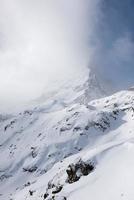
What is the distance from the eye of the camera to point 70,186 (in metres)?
56.7

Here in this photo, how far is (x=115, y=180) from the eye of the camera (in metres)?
48.2

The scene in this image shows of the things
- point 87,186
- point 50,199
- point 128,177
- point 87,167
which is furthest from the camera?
point 87,167

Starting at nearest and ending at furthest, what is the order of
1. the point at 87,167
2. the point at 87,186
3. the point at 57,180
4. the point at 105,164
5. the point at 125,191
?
the point at 125,191 < the point at 87,186 < the point at 105,164 < the point at 87,167 < the point at 57,180

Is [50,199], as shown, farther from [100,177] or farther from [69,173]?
[69,173]

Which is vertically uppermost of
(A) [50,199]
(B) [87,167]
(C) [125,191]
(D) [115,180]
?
(B) [87,167]

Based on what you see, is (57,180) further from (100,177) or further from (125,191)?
(125,191)

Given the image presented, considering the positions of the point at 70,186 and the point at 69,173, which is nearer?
the point at 70,186

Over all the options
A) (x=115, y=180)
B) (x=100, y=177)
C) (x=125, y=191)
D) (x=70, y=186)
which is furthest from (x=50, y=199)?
(x=125, y=191)

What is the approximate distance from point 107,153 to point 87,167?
502cm

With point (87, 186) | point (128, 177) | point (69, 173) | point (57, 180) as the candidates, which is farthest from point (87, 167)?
point (128, 177)

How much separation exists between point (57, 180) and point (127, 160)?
22291mm

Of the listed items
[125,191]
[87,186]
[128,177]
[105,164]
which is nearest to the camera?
[125,191]

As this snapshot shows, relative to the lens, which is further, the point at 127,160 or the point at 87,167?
the point at 87,167

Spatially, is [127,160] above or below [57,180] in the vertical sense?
below
